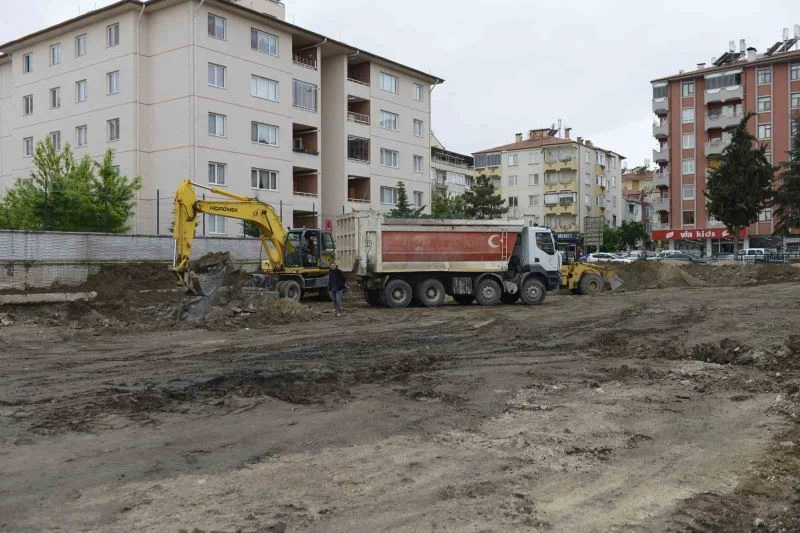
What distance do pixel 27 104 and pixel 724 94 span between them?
62942 mm

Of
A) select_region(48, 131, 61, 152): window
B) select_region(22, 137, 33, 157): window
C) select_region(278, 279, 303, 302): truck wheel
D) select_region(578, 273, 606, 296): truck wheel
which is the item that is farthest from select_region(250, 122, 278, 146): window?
select_region(578, 273, 606, 296): truck wheel

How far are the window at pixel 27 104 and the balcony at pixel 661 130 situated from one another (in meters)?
61.3

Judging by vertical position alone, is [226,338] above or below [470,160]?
below

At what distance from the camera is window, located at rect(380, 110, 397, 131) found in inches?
1912

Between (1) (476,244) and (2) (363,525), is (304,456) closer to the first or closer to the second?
(2) (363,525)

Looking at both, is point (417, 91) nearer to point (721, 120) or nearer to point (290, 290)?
point (290, 290)

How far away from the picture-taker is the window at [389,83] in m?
48.5

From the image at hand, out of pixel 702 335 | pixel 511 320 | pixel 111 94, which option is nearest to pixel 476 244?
pixel 511 320

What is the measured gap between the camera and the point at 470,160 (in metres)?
84.8

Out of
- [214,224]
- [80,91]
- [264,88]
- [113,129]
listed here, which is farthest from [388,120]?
[80,91]

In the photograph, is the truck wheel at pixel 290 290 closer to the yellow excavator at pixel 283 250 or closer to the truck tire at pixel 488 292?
the yellow excavator at pixel 283 250

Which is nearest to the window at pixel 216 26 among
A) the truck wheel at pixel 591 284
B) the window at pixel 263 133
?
the window at pixel 263 133

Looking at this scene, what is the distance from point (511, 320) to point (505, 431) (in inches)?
471

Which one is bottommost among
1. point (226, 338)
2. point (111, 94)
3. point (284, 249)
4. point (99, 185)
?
point (226, 338)
